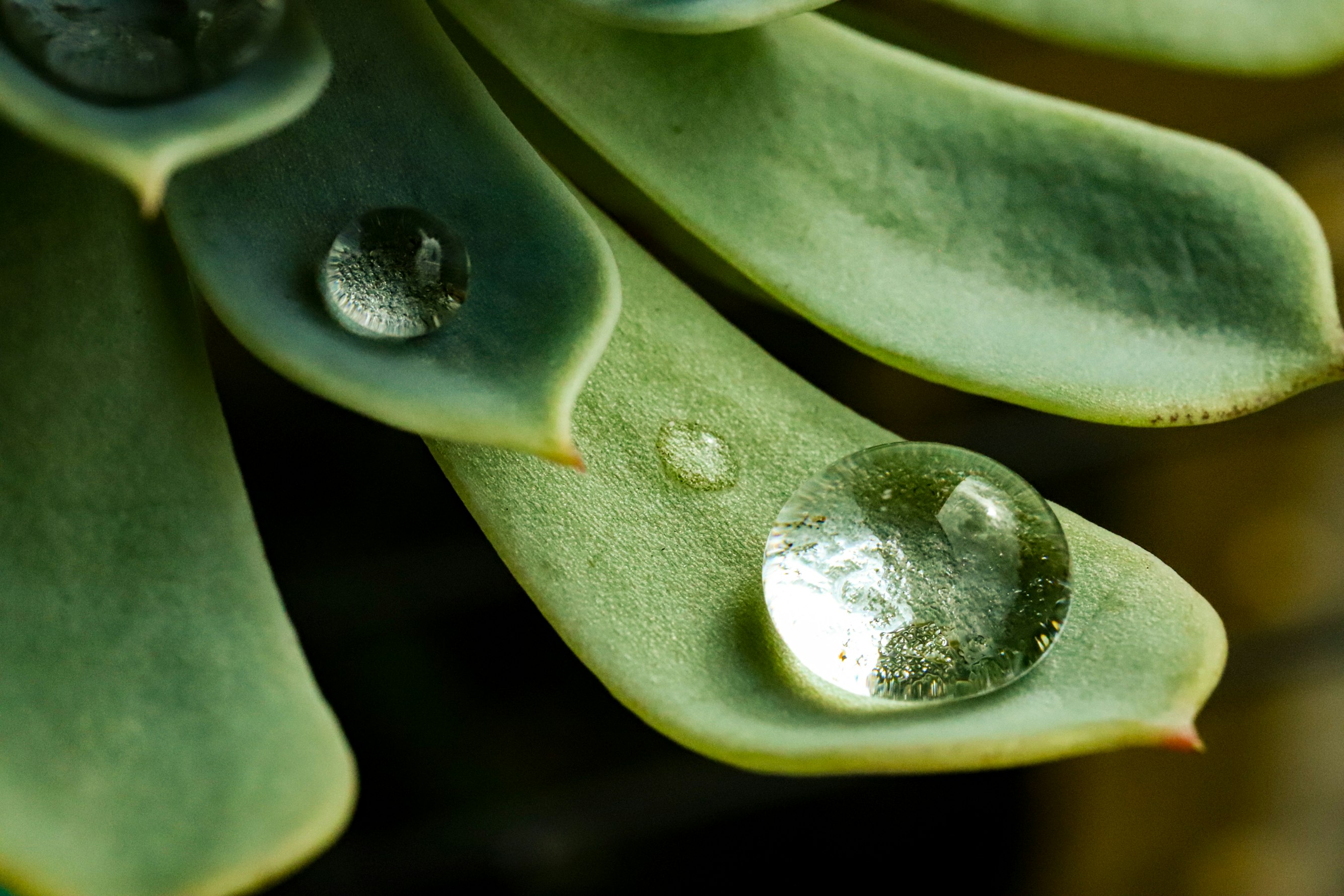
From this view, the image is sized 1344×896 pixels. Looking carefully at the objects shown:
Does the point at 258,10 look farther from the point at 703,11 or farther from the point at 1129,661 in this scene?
the point at 1129,661

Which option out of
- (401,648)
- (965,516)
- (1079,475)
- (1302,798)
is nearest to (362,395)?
(965,516)

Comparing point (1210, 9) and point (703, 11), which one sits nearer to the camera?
point (703, 11)

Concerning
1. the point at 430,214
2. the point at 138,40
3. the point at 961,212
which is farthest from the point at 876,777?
the point at 138,40

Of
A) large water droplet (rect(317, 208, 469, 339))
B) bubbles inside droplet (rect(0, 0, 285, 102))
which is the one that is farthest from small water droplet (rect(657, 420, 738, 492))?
bubbles inside droplet (rect(0, 0, 285, 102))

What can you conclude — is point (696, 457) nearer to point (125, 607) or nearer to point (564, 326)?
point (564, 326)

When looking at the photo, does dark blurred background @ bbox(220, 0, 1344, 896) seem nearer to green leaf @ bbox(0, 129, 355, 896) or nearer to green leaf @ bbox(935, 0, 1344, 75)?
green leaf @ bbox(935, 0, 1344, 75)

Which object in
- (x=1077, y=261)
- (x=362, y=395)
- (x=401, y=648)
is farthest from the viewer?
(x=401, y=648)
